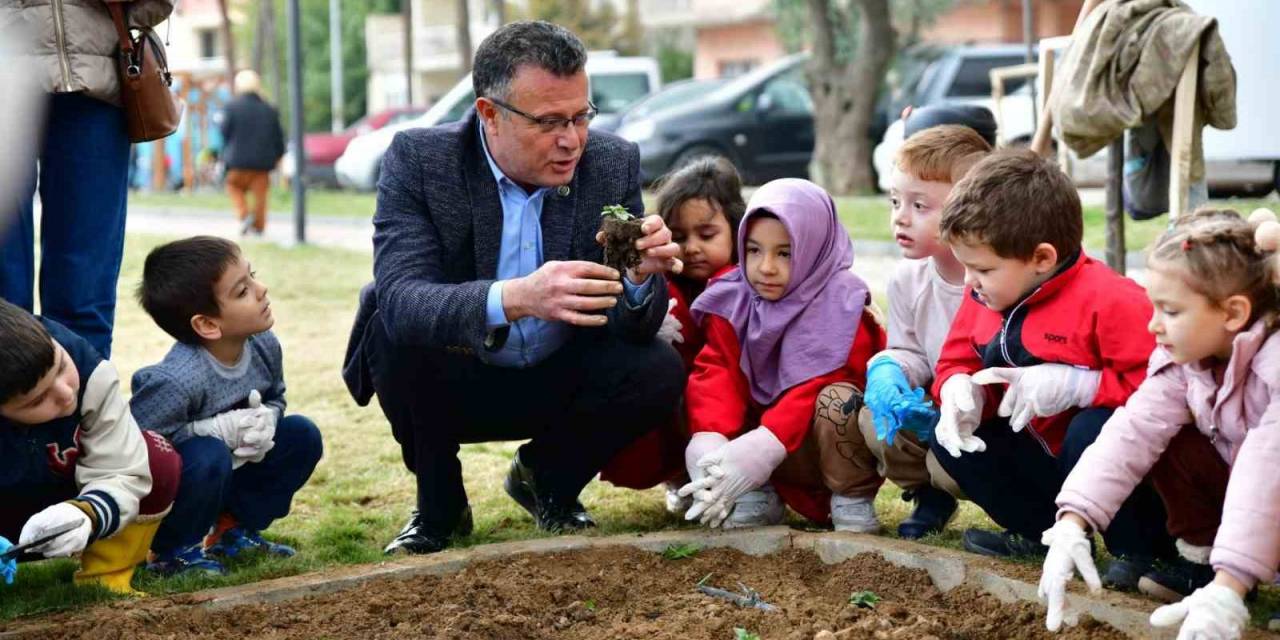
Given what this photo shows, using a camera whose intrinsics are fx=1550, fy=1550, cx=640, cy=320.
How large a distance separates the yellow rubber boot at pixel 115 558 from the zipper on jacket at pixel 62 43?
1230 millimetres

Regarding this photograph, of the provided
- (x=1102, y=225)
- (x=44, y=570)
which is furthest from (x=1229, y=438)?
(x=1102, y=225)

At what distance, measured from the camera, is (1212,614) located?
2.68 metres

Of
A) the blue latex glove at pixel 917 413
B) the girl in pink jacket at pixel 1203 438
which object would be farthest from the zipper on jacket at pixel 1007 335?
the girl in pink jacket at pixel 1203 438

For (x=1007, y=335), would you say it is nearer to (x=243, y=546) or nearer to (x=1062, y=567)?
(x=1062, y=567)

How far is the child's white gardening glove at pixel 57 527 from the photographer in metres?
3.29

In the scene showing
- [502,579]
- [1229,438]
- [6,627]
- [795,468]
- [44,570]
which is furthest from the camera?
[795,468]

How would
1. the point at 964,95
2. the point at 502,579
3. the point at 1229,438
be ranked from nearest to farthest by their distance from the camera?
the point at 1229,438
the point at 502,579
the point at 964,95

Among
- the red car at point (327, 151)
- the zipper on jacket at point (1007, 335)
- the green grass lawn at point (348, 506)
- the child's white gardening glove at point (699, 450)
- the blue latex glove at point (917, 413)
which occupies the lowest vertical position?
the red car at point (327, 151)

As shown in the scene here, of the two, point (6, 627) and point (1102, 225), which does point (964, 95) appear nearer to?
point (1102, 225)

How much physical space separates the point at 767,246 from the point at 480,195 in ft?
2.55

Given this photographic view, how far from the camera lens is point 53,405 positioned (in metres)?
3.42

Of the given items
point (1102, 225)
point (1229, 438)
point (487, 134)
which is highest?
point (487, 134)

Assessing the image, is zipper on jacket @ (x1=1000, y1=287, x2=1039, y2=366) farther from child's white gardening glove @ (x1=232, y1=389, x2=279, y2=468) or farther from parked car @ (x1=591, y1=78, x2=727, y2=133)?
parked car @ (x1=591, y1=78, x2=727, y2=133)

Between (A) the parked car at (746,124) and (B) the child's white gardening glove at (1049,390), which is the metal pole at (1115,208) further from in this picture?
(A) the parked car at (746,124)
